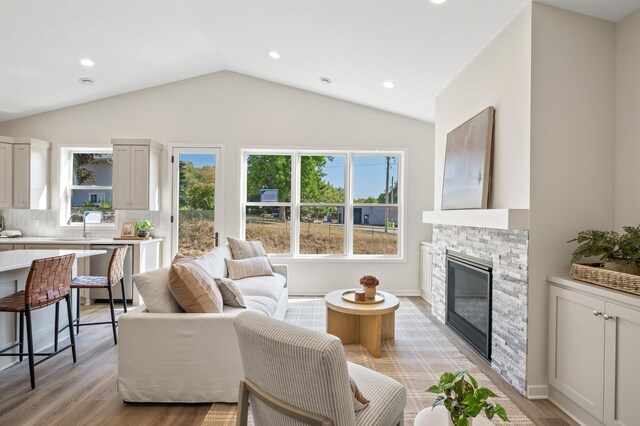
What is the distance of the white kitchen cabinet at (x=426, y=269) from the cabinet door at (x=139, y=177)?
3.98 metres

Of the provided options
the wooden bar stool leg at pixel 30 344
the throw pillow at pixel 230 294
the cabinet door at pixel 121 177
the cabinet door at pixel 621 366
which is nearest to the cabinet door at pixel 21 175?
the cabinet door at pixel 121 177

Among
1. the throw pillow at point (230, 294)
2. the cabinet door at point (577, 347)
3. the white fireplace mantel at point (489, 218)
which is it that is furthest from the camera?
the throw pillow at point (230, 294)

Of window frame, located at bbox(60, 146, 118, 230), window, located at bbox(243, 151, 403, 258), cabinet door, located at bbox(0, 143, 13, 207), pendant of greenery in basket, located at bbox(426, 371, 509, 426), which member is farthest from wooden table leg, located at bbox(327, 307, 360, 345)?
cabinet door, located at bbox(0, 143, 13, 207)

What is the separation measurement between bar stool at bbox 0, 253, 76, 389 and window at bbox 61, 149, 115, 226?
2.67 meters

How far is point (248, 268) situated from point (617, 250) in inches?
128

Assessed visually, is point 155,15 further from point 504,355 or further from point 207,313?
point 504,355

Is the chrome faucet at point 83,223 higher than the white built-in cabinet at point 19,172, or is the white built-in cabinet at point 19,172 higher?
the white built-in cabinet at point 19,172

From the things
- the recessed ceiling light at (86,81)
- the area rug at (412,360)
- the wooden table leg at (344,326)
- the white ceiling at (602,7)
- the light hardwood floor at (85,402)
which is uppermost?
the recessed ceiling light at (86,81)

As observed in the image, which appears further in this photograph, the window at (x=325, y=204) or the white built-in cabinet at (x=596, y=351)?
the window at (x=325, y=204)

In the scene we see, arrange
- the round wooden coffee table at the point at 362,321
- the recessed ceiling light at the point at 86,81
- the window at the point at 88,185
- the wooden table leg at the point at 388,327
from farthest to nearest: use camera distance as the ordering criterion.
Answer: the window at the point at 88,185
the recessed ceiling light at the point at 86,81
the wooden table leg at the point at 388,327
the round wooden coffee table at the point at 362,321

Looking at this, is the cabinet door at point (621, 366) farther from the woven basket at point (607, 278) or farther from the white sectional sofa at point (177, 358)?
the white sectional sofa at point (177, 358)

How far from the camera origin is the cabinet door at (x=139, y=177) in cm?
479

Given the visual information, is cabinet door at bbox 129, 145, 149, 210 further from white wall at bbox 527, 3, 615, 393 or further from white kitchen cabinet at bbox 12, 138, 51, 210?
white wall at bbox 527, 3, 615, 393

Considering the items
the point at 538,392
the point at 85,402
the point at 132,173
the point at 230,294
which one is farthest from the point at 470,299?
the point at 132,173
